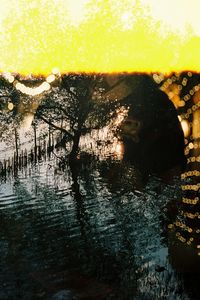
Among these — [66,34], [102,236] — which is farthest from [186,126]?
[66,34]

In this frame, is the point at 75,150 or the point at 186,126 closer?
the point at 186,126

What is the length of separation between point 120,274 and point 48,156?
26832 millimetres

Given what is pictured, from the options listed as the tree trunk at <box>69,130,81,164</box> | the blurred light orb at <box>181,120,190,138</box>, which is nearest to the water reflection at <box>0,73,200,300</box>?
the blurred light orb at <box>181,120,190,138</box>

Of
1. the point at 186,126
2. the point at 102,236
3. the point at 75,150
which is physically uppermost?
the point at 186,126

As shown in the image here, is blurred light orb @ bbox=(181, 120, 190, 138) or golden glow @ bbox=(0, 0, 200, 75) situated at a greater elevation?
golden glow @ bbox=(0, 0, 200, 75)

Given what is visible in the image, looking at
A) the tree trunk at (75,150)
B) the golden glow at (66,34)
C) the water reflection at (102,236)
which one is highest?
the golden glow at (66,34)

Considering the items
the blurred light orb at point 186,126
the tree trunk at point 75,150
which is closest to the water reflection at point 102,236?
the blurred light orb at point 186,126

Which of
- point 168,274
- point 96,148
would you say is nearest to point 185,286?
point 168,274

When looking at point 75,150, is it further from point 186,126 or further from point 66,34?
point 186,126

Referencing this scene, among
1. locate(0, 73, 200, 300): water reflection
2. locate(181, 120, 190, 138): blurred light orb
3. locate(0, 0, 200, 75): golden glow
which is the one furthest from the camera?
locate(0, 0, 200, 75): golden glow

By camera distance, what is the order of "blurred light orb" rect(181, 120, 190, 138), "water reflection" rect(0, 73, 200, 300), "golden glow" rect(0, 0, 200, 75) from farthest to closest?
1. "golden glow" rect(0, 0, 200, 75)
2. "water reflection" rect(0, 73, 200, 300)
3. "blurred light orb" rect(181, 120, 190, 138)

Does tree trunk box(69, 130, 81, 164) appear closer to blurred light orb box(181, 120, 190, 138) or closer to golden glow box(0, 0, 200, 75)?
golden glow box(0, 0, 200, 75)

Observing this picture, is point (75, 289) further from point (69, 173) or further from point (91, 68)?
point (91, 68)

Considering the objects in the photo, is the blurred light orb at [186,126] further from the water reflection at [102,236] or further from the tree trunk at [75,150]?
the tree trunk at [75,150]
